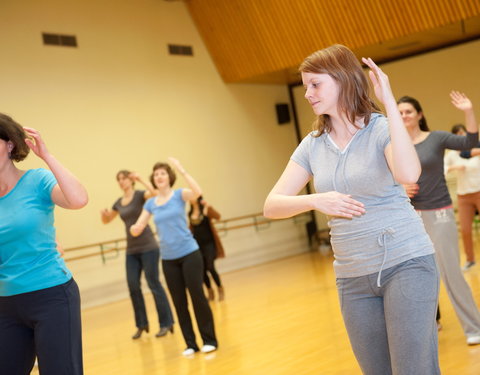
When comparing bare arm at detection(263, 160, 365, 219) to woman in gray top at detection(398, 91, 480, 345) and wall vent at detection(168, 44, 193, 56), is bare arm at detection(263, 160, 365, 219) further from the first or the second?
wall vent at detection(168, 44, 193, 56)

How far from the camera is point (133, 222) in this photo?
749 centimetres

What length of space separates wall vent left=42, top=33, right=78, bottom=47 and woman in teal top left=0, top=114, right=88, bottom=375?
851 cm

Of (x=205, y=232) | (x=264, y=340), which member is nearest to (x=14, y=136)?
(x=264, y=340)

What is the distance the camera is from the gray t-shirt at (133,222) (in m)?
7.28

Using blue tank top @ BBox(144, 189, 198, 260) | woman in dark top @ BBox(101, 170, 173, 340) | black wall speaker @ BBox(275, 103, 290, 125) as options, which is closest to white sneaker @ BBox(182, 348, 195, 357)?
blue tank top @ BBox(144, 189, 198, 260)

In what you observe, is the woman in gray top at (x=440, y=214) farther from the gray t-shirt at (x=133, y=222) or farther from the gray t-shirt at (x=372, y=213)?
the gray t-shirt at (x=133, y=222)

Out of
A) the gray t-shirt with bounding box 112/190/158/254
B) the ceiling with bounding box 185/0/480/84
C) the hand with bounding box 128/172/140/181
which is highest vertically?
the ceiling with bounding box 185/0/480/84

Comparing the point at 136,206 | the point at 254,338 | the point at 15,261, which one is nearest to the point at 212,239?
the point at 136,206

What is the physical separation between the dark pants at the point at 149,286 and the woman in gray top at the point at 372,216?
491 cm

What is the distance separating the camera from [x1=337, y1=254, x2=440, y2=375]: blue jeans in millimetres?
2227

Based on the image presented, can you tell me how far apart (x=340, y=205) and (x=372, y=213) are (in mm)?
161

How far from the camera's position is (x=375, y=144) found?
234 cm

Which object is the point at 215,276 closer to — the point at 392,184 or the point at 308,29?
the point at 308,29

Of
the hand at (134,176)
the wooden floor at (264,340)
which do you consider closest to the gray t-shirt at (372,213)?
the wooden floor at (264,340)
